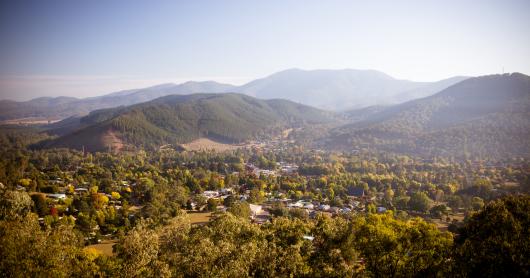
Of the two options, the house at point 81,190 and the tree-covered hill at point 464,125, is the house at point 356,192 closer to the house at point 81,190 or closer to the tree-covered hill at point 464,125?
the house at point 81,190

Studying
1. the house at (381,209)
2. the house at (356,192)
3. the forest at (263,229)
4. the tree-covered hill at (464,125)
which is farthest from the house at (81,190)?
the tree-covered hill at (464,125)

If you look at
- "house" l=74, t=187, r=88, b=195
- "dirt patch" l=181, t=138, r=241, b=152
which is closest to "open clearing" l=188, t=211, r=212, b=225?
"house" l=74, t=187, r=88, b=195

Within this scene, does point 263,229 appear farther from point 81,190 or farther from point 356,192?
point 356,192

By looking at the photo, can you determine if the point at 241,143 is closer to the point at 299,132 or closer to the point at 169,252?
the point at 299,132

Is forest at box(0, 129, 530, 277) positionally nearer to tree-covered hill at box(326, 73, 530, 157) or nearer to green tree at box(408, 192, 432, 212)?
green tree at box(408, 192, 432, 212)

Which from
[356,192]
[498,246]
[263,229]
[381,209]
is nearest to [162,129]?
[356,192]
